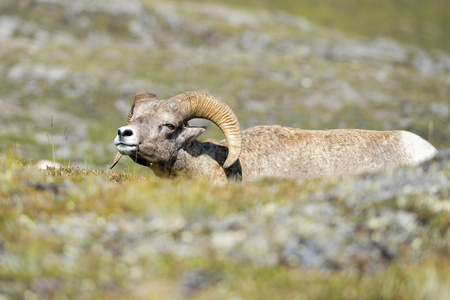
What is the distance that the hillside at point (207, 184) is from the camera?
521 centimetres

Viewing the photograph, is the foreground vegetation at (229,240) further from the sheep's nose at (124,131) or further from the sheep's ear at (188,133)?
the sheep's ear at (188,133)

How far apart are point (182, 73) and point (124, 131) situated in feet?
109

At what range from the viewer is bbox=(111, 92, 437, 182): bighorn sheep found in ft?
39.6

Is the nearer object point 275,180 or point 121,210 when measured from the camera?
point 121,210

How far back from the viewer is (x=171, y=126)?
12.1m

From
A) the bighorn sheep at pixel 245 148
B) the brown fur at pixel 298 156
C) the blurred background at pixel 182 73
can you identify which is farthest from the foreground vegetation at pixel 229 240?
the blurred background at pixel 182 73

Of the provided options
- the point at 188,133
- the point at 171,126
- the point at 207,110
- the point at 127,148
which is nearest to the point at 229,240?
the point at 127,148

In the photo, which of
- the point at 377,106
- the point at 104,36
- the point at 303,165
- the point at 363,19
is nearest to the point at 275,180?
the point at 303,165

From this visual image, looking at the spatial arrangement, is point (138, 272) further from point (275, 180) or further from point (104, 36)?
point (104, 36)

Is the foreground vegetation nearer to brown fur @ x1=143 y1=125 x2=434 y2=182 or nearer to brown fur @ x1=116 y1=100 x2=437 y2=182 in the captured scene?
brown fur @ x1=116 y1=100 x2=437 y2=182

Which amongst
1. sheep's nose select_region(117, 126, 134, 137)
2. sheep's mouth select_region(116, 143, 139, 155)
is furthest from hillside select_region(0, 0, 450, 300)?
sheep's nose select_region(117, 126, 134, 137)

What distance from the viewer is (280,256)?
5656mm

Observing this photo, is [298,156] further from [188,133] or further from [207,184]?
[207,184]

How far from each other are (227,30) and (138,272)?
186ft
